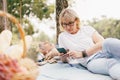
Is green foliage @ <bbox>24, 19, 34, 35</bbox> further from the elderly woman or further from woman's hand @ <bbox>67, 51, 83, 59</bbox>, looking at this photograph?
woman's hand @ <bbox>67, 51, 83, 59</bbox>

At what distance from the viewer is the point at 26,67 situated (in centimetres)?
79

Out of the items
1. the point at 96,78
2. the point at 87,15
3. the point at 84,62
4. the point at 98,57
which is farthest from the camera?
the point at 87,15

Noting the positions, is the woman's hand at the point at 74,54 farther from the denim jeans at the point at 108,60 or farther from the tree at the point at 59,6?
the tree at the point at 59,6

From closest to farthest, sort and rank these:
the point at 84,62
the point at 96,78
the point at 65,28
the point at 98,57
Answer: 1. the point at 96,78
2. the point at 98,57
3. the point at 84,62
4. the point at 65,28

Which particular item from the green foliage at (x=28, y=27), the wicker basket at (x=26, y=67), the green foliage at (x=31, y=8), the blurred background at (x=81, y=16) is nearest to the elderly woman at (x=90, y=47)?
the wicker basket at (x=26, y=67)

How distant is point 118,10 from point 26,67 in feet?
21.7

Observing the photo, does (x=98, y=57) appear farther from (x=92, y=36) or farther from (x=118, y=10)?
(x=118, y=10)

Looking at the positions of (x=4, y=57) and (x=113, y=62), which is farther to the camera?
(x=113, y=62)

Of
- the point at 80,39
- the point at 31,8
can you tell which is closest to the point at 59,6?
the point at 80,39

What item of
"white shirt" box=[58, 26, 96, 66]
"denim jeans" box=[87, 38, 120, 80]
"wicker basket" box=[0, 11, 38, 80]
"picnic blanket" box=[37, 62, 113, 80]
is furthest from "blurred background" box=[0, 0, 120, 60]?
"wicker basket" box=[0, 11, 38, 80]

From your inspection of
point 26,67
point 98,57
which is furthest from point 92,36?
point 26,67

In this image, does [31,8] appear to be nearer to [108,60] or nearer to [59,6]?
[59,6]

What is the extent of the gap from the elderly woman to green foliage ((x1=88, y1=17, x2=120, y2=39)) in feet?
17.2

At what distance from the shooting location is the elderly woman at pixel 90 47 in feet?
5.13
